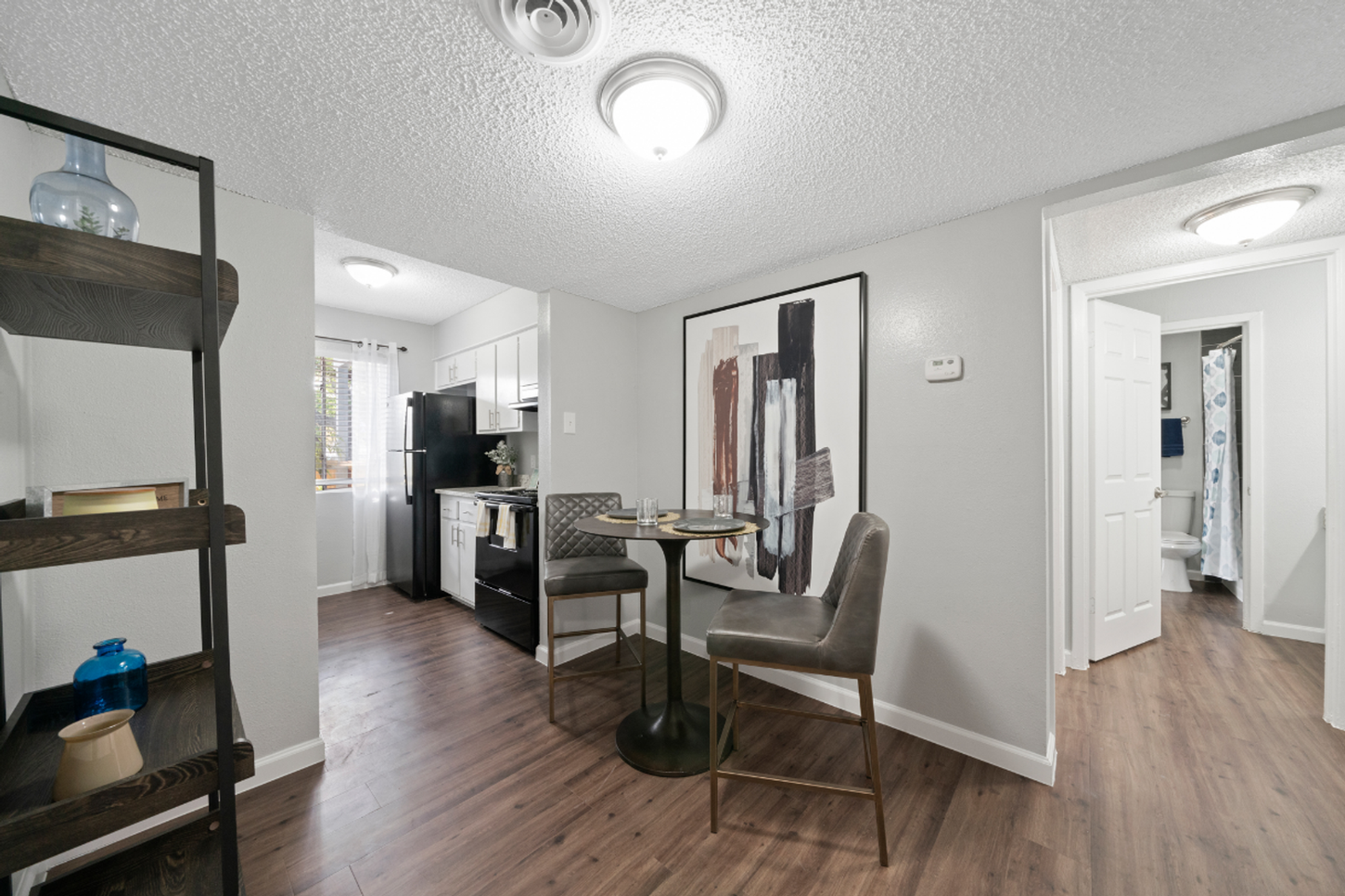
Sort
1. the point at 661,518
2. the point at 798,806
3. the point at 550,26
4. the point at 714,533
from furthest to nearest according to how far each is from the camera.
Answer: the point at 661,518, the point at 714,533, the point at 798,806, the point at 550,26

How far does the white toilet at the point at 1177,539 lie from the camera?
13.1 ft

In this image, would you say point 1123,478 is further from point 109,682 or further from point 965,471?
point 109,682

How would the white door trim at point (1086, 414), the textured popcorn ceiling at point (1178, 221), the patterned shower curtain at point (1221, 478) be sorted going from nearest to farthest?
the textured popcorn ceiling at point (1178, 221), the white door trim at point (1086, 414), the patterned shower curtain at point (1221, 478)

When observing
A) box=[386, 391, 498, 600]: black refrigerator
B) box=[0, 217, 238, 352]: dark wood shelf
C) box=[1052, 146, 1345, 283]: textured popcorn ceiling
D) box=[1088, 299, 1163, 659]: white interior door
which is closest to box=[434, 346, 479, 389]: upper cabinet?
box=[386, 391, 498, 600]: black refrigerator

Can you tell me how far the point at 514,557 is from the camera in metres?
3.13

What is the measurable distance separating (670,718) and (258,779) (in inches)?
62.9

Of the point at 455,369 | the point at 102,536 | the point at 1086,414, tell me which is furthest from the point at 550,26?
the point at 455,369

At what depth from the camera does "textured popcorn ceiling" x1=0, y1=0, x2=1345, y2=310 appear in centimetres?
109

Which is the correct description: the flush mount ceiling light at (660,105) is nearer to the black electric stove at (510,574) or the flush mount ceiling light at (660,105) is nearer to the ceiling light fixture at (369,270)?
the black electric stove at (510,574)

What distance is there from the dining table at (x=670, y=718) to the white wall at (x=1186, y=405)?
15.6 ft

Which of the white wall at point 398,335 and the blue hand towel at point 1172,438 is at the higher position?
the white wall at point 398,335

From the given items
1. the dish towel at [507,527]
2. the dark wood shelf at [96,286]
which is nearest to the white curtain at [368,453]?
the dish towel at [507,527]

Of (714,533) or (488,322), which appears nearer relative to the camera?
(714,533)

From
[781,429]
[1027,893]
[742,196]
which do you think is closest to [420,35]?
[742,196]
